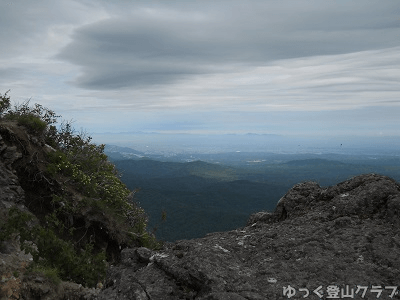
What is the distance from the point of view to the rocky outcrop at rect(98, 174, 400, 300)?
5.09 meters

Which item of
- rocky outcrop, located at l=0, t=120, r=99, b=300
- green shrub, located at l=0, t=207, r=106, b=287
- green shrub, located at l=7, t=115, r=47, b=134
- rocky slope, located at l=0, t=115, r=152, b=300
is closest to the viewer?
rocky outcrop, located at l=0, t=120, r=99, b=300

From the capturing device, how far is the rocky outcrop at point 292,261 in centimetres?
509

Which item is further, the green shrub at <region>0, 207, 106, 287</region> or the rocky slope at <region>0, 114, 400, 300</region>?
the green shrub at <region>0, 207, 106, 287</region>

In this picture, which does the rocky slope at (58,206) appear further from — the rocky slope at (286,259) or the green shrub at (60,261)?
the rocky slope at (286,259)

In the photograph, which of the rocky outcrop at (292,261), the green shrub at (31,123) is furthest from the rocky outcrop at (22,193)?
the rocky outcrop at (292,261)

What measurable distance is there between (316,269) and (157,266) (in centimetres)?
282

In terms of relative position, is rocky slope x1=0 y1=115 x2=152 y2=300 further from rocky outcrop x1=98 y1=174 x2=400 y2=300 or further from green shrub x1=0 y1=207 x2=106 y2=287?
rocky outcrop x1=98 y1=174 x2=400 y2=300

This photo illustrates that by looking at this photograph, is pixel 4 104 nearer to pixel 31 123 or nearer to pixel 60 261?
pixel 31 123

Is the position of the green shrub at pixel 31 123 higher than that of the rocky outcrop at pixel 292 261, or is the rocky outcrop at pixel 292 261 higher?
the green shrub at pixel 31 123

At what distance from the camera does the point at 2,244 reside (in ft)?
36.7

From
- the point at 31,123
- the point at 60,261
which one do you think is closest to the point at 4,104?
the point at 31,123

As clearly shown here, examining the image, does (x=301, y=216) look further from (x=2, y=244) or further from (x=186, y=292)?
(x=2, y=244)

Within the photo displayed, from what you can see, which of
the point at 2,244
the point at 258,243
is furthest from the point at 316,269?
the point at 2,244

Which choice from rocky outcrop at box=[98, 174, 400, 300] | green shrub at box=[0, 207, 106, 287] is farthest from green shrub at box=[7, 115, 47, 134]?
rocky outcrop at box=[98, 174, 400, 300]
